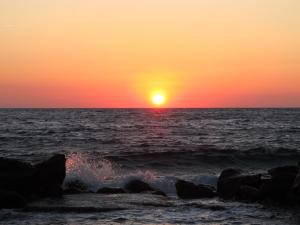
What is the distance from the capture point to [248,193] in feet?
54.0

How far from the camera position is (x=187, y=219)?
42.5ft

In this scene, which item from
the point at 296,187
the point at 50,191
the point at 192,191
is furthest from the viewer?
the point at 192,191

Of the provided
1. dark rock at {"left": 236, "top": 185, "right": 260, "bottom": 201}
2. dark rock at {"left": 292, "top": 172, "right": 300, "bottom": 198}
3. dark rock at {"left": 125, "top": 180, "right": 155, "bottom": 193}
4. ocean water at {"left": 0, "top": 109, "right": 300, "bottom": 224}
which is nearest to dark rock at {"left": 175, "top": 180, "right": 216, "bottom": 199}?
ocean water at {"left": 0, "top": 109, "right": 300, "bottom": 224}

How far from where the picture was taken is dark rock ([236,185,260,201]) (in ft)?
53.5

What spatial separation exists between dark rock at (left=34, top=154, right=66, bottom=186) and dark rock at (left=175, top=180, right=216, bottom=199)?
420 cm

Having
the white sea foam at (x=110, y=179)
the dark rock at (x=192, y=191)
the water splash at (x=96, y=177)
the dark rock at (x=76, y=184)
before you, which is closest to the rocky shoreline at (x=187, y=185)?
the dark rock at (x=192, y=191)

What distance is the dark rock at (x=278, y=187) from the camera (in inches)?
632

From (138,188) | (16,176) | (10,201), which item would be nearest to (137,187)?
(138,188)

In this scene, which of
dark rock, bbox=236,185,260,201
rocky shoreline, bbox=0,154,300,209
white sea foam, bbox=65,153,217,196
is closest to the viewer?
rocky shoreline, bbox=0,154,300,209

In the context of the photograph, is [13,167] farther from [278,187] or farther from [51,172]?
[278,187]

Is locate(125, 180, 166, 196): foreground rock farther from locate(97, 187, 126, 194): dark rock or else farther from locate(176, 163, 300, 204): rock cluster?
locate(176, 163, 300, 204): rock cluster

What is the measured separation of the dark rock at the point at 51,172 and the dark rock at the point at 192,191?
4200mm

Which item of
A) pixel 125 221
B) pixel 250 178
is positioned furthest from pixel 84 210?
pixel 250 178

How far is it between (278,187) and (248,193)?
101 cm
